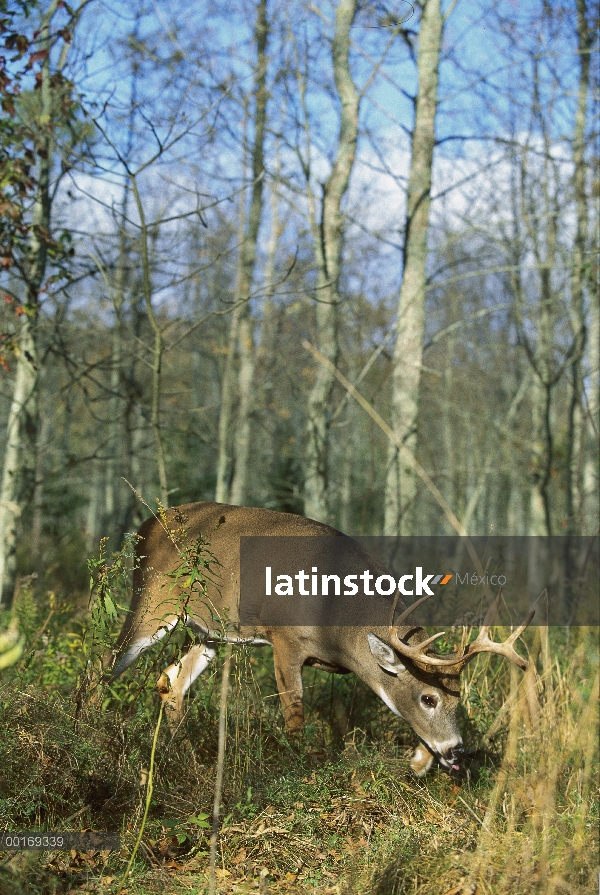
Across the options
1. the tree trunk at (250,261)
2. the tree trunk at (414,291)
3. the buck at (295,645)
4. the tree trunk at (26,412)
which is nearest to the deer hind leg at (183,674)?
the buck at (295,645)

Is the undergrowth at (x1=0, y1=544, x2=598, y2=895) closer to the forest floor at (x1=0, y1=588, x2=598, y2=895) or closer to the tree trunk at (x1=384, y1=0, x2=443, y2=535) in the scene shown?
the forest floor at (x1=0, y1=588, x2=598, y2=895)

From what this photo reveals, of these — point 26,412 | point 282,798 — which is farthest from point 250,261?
point 282,798

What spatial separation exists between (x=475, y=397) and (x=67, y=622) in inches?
965

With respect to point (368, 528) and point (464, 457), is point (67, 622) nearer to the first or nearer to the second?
point (368, 528)

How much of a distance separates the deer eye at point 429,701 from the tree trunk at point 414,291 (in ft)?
12.8

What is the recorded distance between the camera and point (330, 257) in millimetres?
10227

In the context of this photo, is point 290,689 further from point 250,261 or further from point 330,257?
point 250,261

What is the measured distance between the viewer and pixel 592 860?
407cm

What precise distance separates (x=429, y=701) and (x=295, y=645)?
1.06 m

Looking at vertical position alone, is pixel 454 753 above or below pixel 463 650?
below

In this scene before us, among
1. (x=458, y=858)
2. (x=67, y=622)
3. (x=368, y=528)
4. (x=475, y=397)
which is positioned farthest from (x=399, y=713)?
(x=475, y=397)

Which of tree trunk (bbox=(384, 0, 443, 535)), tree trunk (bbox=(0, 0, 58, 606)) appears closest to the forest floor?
tree trunk (bbox=(0, 0, 58, 606))

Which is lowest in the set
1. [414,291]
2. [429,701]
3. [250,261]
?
[429,701]

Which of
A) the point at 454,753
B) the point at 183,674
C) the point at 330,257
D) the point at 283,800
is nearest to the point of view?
the point at 283,800
